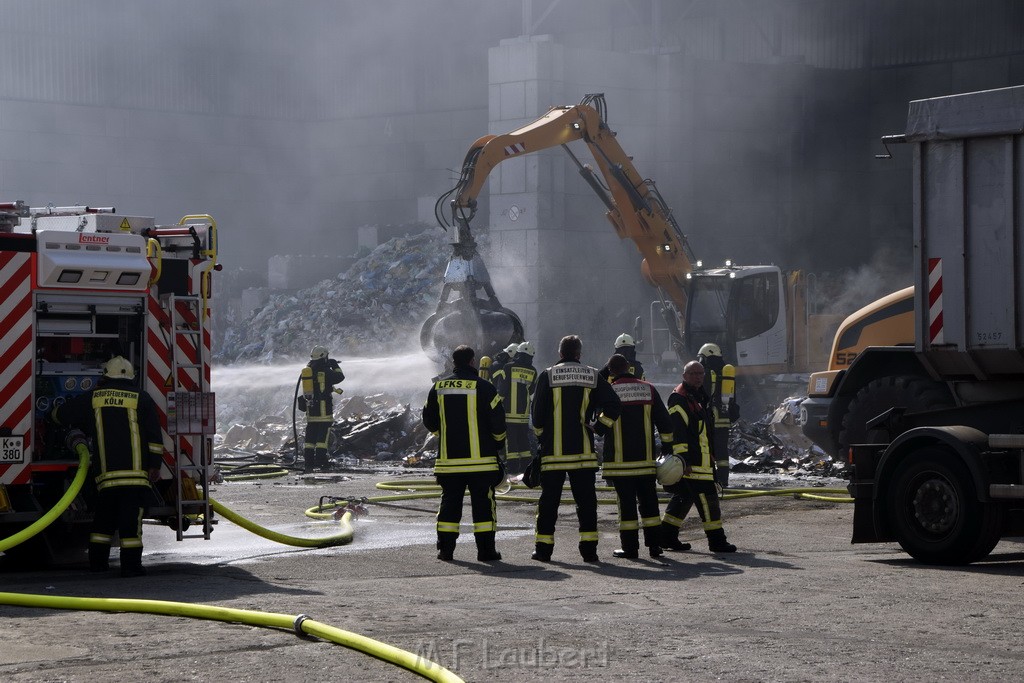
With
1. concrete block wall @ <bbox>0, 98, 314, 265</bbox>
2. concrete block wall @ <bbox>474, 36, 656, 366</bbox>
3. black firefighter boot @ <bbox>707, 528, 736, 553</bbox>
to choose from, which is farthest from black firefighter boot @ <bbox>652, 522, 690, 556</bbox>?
concrete block wall @ <bbox>0, 98, 314, 265</bbox>

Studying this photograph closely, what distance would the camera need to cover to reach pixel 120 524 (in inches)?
370

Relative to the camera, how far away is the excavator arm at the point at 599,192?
2186cm

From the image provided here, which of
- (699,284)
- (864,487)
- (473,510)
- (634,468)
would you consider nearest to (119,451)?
(473,510)

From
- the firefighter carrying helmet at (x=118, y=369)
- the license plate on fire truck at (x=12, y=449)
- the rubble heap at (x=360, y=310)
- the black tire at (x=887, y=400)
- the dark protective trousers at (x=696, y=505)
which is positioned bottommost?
the dark protective trousers at (x=696, y=505)

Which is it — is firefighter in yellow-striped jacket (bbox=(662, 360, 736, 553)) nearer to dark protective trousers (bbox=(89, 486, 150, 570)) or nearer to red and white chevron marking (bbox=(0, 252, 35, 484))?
dark protective trousers (bbox=(89, 486, 150, 570))

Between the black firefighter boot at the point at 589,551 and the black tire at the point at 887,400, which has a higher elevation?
the black tire at the point at 887,400

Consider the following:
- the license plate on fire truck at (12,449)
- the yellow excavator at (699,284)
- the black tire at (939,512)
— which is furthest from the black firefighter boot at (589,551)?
the yellow excavator at (699,284)

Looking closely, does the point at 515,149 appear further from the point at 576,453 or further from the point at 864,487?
the point at 864,487

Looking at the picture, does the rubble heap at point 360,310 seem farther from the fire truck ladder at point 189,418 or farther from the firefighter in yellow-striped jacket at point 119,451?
the firefighter in yellow-striped jacket at point 119,451

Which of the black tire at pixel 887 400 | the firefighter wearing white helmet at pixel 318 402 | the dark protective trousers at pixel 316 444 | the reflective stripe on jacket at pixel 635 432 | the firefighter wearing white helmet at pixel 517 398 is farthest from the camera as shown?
the dark protective trousers at pixel 316 444

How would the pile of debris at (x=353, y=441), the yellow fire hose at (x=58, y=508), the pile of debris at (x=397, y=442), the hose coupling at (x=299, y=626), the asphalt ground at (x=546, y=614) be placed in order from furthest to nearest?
the pile of debris at (x=353, y=441), the pile of debris at (x=397, y=442), the yellow fire hose at (x=58, y=508), the hose coupling at (x=299, y=626), the asphalt ground at (x=546, y=614)

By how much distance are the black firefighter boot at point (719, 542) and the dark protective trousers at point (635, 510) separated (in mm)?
432

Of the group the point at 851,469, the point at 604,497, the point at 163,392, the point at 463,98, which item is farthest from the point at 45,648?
the point at 463,98

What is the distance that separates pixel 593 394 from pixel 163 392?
125 inches
